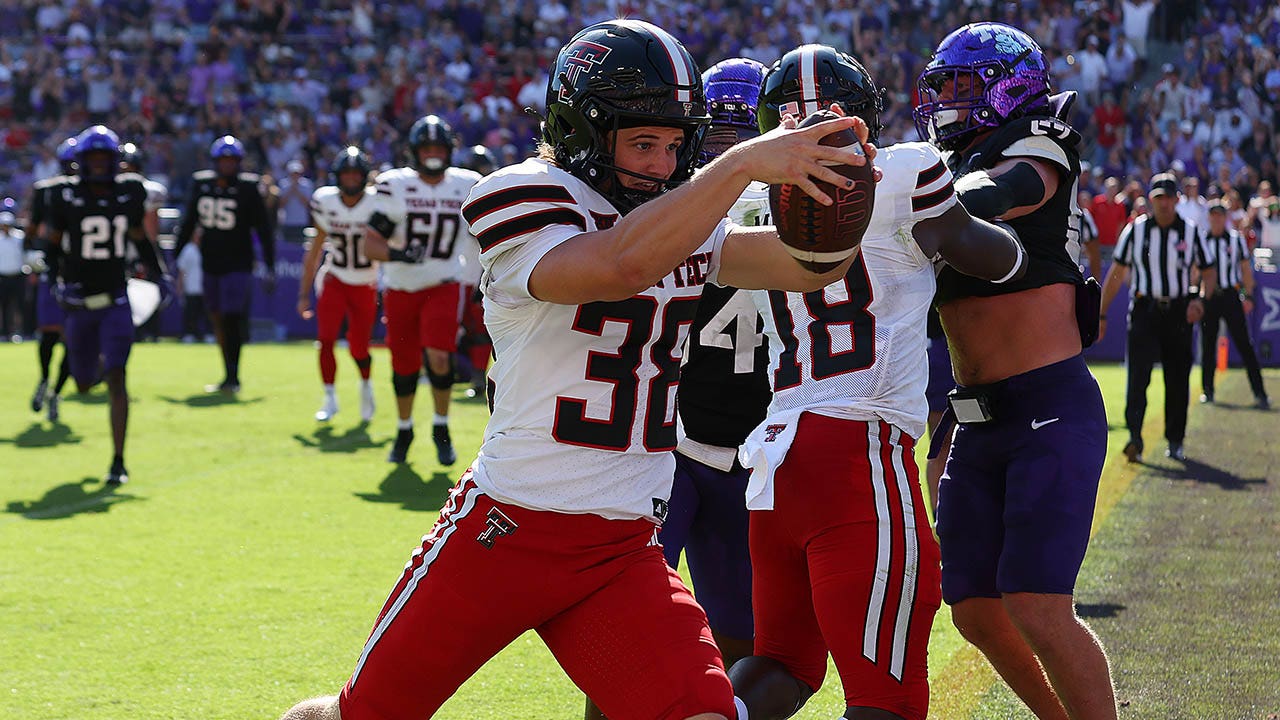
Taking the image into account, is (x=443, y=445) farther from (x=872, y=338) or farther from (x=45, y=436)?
(x=872, y=338)

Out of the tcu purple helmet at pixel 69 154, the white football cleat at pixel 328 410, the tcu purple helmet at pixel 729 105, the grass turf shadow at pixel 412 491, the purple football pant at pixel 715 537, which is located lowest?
the white football cleat at pixel 328 410

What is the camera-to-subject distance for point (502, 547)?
2775 millimetres

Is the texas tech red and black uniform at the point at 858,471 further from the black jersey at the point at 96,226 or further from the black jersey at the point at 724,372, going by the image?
the black jersey at the point at 96,226

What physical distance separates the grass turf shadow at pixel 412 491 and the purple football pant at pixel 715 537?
4.03 meters

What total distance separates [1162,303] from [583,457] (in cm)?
791

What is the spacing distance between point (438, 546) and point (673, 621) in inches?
19.2

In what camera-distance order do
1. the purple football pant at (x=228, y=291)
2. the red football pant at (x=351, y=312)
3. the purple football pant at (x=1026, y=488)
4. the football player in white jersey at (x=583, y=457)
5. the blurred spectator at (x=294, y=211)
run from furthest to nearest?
the blurred spectator at (x=294, y=211), the purple football pant at (x=228, y=291), the red football pant at (x=351, y=312), the purple football pant at (x=1026, y=488), the football player in white jersey at (x=583, y=457)

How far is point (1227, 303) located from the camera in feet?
40.9

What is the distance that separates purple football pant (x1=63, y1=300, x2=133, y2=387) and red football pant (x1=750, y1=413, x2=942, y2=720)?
6079mm

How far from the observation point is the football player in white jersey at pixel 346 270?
10320mm

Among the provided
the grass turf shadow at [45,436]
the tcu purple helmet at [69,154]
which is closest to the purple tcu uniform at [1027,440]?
the tcu purple helmet at [69,154]

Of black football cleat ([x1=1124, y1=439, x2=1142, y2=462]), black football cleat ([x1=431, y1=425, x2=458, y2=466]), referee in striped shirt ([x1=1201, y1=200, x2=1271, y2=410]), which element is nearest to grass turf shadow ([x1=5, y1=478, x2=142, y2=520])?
black football cleat ([x1=431, y1=425, x2=458, y2=466])

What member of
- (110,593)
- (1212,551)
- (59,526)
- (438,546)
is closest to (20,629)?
(110,593)

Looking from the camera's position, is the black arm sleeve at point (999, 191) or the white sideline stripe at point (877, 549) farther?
the black arm sleeve at point (999, 191)
